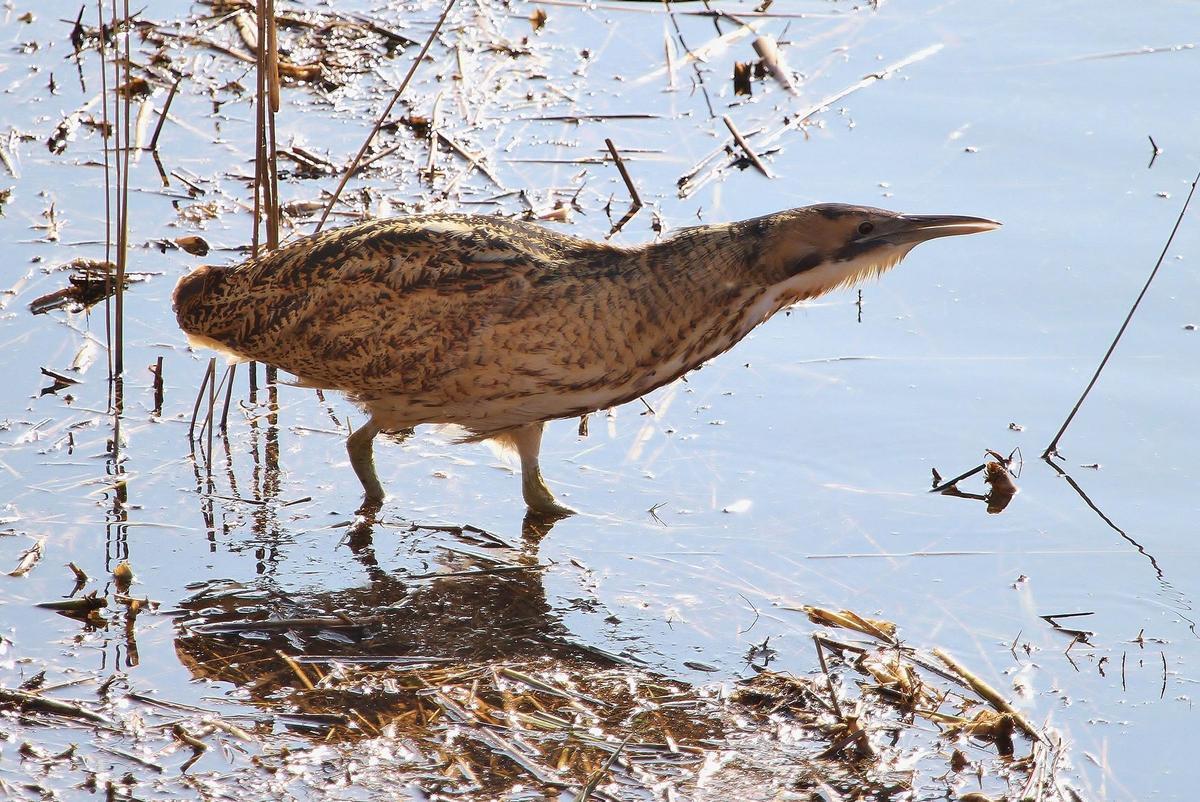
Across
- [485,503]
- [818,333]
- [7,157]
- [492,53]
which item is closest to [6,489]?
[485,503]

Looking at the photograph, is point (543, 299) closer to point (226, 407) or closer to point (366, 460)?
point (366, 460)

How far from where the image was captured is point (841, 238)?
4895 millimetres

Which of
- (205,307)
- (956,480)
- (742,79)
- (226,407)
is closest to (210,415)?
(226,407)

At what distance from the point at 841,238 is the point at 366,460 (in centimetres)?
166

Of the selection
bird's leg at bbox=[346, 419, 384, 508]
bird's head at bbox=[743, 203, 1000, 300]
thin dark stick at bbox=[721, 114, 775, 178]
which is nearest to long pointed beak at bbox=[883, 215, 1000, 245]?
bird's head at bbox=[743, 203, 1000, 300]

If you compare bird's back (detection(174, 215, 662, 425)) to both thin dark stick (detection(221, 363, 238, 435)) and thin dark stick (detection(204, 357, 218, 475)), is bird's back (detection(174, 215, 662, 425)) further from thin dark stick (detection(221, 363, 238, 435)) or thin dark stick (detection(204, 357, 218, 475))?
thin dark stick (detection(221, 363, 238, 435))

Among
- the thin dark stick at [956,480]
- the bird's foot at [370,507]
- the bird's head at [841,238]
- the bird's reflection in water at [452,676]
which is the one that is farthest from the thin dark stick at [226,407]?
the thin dark stick at [956,480]

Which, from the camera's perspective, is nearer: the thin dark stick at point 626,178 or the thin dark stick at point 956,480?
the thin dark stick at point 956,480

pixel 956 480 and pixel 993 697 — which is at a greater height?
pixel 956 480

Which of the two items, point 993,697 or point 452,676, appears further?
point 452,676

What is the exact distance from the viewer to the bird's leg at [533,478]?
5.39 m

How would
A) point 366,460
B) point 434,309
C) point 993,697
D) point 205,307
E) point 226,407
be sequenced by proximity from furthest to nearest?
point 226,407, point 205,307, point 366,460, point 434,309, point 993,697

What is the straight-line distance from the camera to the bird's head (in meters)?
4.89

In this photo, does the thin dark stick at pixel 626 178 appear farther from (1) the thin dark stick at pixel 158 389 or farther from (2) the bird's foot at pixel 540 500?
(1) the thin dark stick at pixel 158 389
